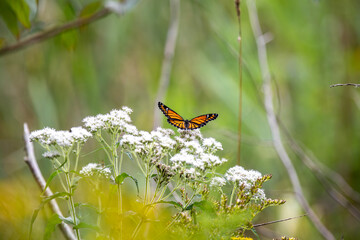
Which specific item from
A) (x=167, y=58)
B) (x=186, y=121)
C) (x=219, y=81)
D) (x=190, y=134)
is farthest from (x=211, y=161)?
(x=219, y=81)

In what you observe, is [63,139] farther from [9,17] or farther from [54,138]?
[9,17]

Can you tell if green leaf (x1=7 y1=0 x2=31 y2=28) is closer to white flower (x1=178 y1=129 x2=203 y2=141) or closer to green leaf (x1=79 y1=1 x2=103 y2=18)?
green leaf (x1=79 y1=1 x2=103 y2=18)

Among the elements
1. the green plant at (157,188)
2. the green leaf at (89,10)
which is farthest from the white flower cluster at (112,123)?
the green leaf at (89,10)

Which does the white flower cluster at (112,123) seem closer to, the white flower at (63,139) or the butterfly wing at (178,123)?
the white flower at (63,139)

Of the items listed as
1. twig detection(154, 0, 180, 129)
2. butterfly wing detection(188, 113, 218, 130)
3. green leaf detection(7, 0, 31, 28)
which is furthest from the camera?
twig detection(154, 0, 180, 129)

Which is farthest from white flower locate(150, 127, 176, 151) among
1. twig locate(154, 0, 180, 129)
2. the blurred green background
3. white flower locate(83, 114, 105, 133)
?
the blurred green background

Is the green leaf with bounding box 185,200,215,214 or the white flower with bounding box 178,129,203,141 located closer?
the green leaf with bounding box 185,200,215,214

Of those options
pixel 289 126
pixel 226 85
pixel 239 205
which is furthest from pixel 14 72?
pixel 239 205
